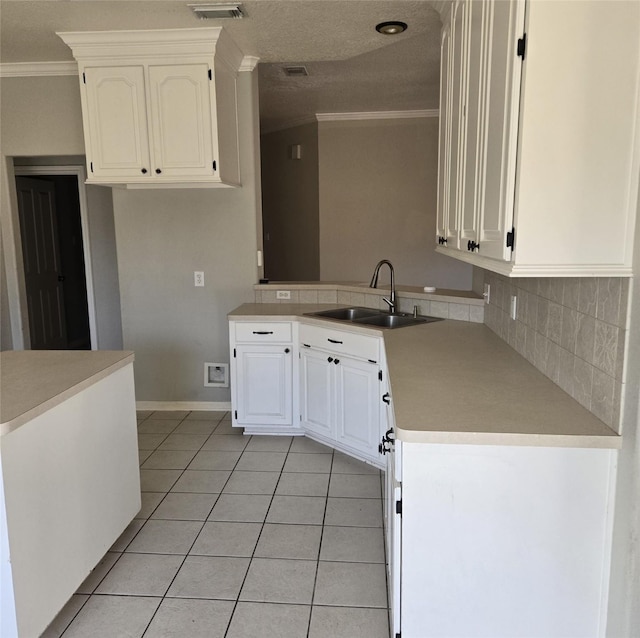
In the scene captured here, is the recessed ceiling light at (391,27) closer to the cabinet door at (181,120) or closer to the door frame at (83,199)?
the cabinet door at (181,120)

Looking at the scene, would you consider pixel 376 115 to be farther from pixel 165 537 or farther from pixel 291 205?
pixel 165 537

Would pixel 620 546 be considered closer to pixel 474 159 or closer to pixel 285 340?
pixel 474 159

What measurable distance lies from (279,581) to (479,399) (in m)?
1.13

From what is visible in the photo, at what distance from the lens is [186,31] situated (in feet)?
10.4

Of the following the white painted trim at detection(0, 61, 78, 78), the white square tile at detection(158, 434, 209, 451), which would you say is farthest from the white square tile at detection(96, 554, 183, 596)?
the white painted trim at detection(0, 61, 78, 78)

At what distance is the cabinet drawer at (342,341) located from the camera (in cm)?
295

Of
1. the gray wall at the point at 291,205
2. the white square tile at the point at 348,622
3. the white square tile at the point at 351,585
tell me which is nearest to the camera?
the white square tile at the point at 348,622

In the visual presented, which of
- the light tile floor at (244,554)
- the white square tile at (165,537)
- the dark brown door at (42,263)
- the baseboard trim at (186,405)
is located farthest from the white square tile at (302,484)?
the dark brown door at (42,263)

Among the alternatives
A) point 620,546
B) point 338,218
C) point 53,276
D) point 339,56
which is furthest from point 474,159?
point 53,276

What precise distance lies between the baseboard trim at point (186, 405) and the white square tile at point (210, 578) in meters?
1.87

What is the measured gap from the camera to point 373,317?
3434 millimetres

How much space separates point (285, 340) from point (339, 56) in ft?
6.42

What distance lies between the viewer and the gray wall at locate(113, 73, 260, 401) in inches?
155

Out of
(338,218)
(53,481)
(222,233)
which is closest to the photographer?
(53,481)
